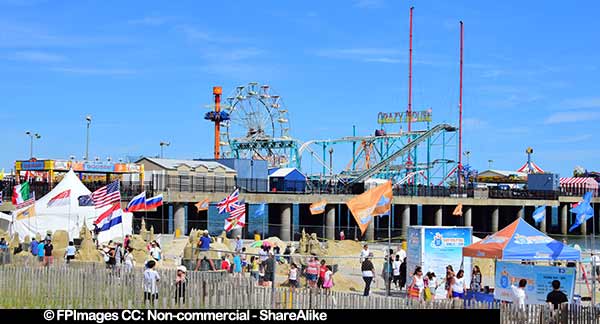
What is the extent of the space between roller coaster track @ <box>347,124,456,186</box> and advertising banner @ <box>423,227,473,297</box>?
58896 mm

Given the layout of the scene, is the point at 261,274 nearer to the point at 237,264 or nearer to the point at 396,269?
the point at 237,264

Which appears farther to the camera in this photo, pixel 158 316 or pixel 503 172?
pixel 503 172

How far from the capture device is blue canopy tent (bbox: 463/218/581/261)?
19.6m

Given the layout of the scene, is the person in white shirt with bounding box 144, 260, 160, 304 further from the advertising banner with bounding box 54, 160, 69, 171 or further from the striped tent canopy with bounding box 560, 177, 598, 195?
the striped tent canopy with bounding box 560, 177, 598, 195

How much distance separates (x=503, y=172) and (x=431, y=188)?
6818cm

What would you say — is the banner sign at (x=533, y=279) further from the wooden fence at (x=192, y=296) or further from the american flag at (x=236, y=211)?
the american flag at (x=236, y=211)

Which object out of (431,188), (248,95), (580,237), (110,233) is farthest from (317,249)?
(248,95)

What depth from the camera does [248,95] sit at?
322 feet

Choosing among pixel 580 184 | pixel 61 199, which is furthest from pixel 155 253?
pixel 580 184

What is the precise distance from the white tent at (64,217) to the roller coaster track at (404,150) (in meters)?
46.9

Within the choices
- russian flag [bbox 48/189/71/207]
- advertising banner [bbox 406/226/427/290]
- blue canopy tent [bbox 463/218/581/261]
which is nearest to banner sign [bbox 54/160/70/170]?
russian flag [bbox 48/189/71/207]

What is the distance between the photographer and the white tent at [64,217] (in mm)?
35375

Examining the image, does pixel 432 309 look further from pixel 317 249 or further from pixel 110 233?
pixel 110 233

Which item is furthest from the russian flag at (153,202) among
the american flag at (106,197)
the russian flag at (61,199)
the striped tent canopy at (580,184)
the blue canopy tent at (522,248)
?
the striped tent canopy at (580,184)
